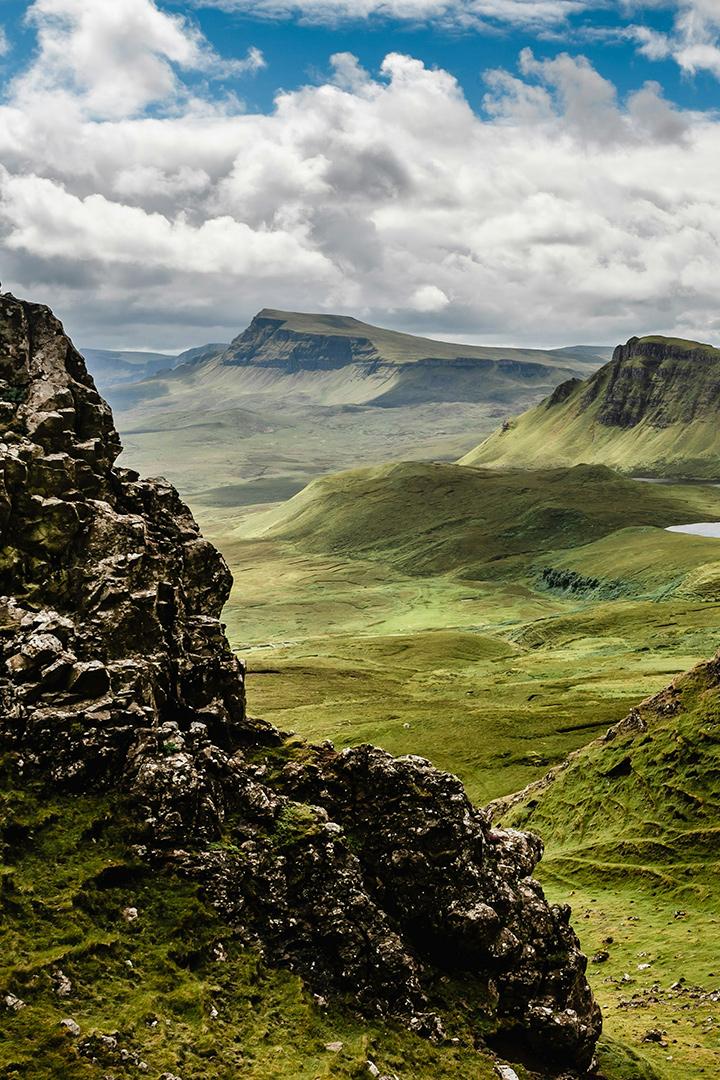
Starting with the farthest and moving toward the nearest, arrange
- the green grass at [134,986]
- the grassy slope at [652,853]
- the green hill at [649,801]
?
the green hill at [649,801] → the grassy slope at [652,853] → the green grass at [134,986]

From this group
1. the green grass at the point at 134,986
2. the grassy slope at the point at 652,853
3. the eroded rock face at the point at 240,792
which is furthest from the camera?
the grassy slope at the point at 652,853

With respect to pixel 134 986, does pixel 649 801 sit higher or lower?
lower

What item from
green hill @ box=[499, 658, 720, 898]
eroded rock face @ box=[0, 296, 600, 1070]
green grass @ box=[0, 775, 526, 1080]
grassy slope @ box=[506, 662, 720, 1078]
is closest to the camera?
green grass @ box=[0, 775, 526, 1080]

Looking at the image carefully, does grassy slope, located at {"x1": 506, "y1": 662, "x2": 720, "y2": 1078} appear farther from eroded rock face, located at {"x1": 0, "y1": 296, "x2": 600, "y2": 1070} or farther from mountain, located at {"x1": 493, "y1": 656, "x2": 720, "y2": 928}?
eroded rock face, located at {"x1": 0, "y1": 296, "x2": 600, "y2": 1070}

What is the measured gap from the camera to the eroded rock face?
36.8 meters

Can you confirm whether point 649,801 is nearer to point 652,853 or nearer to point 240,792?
point 652,853

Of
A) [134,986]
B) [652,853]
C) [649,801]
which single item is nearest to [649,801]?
[649,801]

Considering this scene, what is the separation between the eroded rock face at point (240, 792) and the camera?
36.8m

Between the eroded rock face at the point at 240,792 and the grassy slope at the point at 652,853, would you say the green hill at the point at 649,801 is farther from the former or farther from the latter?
the eroded rock face at the point at 240,792

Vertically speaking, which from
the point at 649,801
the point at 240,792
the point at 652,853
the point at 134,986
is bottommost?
the point at 652,853

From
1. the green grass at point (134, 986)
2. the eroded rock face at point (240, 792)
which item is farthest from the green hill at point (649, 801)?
the green grass at point (134, 986)

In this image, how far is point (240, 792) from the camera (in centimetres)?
4062

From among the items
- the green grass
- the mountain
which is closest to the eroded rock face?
the green grass

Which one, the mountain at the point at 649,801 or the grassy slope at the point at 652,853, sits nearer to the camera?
the grassy slope at the point at 652,853
